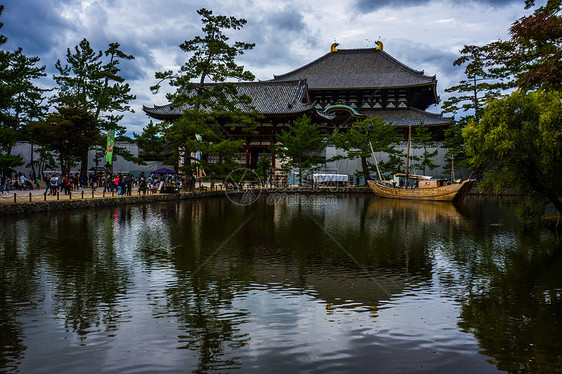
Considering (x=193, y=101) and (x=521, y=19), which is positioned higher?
(x=193, y=101)

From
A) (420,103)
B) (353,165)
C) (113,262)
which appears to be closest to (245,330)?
(113,262)

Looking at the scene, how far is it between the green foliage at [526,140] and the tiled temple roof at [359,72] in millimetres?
41995

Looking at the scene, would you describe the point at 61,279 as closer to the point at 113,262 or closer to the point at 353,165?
the point at 113,262

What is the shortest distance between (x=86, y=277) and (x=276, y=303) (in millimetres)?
4761

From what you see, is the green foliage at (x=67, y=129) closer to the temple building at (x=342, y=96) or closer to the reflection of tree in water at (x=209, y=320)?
the temple building at (x=342, y=96)

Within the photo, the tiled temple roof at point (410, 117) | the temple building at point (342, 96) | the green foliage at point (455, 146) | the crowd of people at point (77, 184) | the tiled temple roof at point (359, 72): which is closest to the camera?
the crowd of people at point (77, 184)

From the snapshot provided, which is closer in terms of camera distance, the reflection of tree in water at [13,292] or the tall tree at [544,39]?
the reflection of tree in water at [13,292]

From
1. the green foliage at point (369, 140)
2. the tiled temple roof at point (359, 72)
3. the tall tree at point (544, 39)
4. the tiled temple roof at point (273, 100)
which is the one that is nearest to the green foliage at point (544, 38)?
the tall tree at point (544, 39)

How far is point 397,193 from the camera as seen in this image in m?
41.7

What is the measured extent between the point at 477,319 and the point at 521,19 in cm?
659

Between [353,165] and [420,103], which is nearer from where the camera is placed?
[353,165]

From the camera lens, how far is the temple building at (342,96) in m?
53.6

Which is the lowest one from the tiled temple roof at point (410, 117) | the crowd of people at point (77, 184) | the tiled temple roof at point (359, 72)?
the crowd of people at point (77, 184)

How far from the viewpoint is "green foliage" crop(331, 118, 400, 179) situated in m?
49.0
